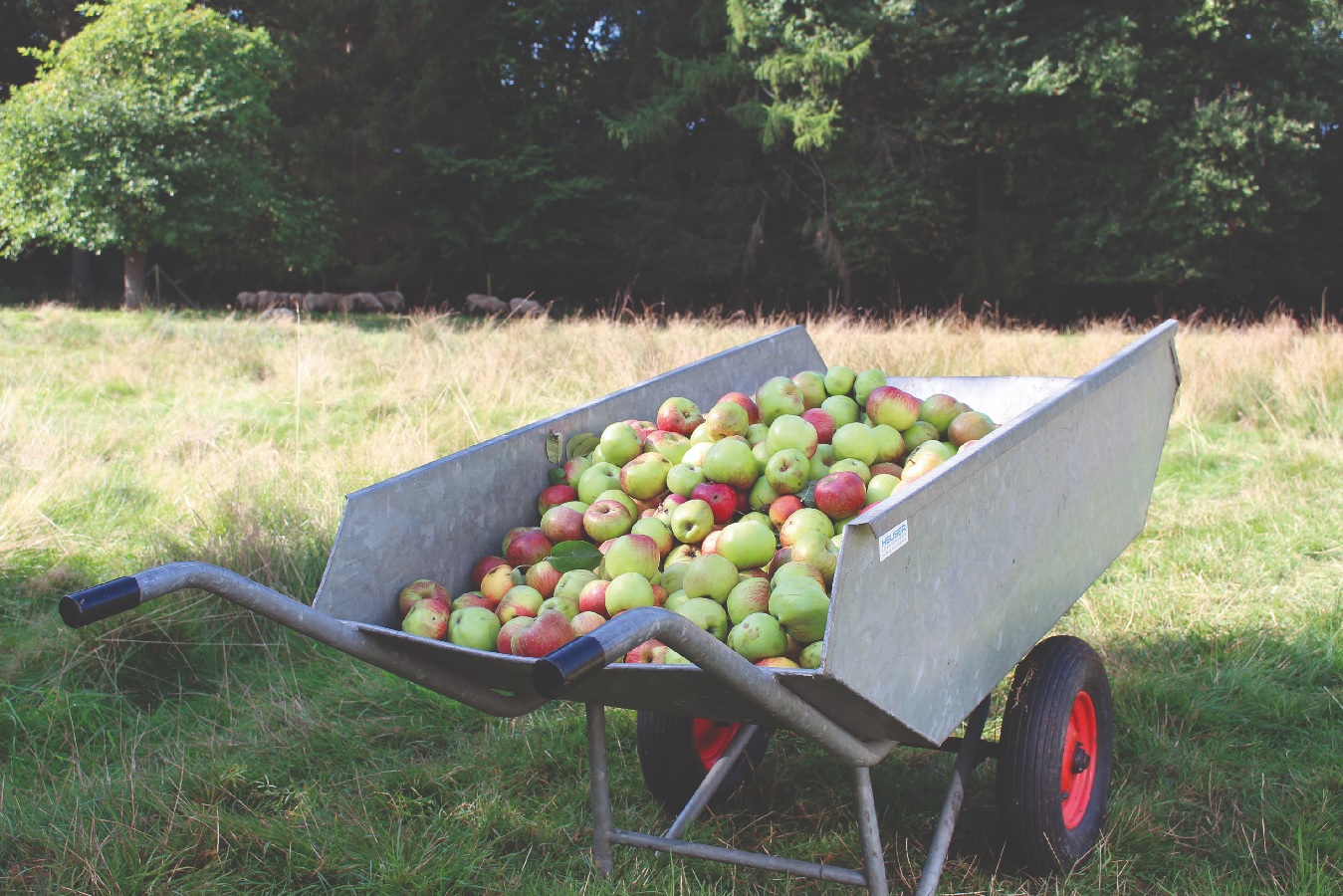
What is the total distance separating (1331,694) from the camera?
3.46 metres

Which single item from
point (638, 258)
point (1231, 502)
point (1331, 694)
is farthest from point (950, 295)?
point (1331, 694)

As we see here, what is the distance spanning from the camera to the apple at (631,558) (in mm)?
2338

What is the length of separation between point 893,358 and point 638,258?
17228 millimetres

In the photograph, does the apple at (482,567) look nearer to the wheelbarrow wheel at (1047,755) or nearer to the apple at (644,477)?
the apple at (644,477)

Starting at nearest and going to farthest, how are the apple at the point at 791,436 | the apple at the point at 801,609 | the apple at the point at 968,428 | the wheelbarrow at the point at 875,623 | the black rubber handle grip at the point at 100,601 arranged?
the black rubber handle grip at the point at 100,601, the wheelbarrow at the point at 875,623, the apple at the point at 801,609, the apple at the point at 791,436, the apple at the point at 968,428

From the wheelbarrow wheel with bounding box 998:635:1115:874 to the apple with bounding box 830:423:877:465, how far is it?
65 cm

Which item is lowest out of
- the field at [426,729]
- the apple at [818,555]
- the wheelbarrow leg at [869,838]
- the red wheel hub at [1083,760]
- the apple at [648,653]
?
the field at [426,729]

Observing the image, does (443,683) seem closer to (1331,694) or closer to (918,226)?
(1331,694)

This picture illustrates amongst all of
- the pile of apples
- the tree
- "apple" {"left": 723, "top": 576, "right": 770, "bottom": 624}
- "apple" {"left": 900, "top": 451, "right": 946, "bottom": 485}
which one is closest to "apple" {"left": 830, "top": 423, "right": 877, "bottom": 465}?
the pile of apples

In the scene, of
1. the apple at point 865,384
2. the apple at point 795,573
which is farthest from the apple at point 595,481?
the apple at point 865,384

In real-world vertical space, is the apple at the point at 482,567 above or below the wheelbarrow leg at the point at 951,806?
above

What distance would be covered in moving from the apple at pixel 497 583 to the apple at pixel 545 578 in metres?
0.07

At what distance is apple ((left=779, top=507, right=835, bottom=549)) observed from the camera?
2348mm

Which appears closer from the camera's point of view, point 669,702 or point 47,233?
point 669,702
